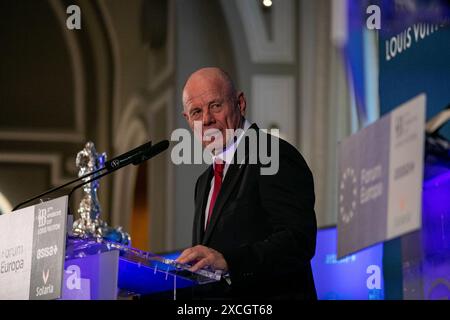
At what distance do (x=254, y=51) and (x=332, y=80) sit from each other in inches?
21.4

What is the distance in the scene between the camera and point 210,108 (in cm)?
351

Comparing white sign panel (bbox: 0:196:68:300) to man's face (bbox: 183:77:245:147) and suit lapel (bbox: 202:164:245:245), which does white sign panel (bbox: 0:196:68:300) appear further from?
man's face (bbox: 183:77:245:147)

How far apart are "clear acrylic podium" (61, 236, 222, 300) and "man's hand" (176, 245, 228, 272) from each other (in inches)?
0.7

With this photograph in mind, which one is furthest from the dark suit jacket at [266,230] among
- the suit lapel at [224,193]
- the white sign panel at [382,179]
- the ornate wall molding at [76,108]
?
the ornate wall molding at [76,108]

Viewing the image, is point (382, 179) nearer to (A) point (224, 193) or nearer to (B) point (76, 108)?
(A) point (224, 193)

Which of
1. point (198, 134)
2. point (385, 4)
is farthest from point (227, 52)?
point (198, 134)

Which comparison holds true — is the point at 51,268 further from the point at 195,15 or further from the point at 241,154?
the point at 195,15

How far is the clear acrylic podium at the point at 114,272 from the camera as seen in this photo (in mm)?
2848

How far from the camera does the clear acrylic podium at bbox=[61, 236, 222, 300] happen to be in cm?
285

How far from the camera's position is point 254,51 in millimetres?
6289

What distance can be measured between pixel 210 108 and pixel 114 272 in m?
0.86

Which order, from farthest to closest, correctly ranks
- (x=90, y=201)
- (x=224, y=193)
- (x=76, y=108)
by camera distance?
(x=76, y=108) → (x=90, y=201) → (x=224, y=193)

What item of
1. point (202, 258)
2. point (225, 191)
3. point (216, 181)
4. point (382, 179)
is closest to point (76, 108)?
point (216, 181)

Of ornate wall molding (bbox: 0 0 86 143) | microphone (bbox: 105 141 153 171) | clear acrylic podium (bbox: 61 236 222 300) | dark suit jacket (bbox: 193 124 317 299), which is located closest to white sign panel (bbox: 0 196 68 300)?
clear acrylic podium (bbox: 61 236 222 300)
